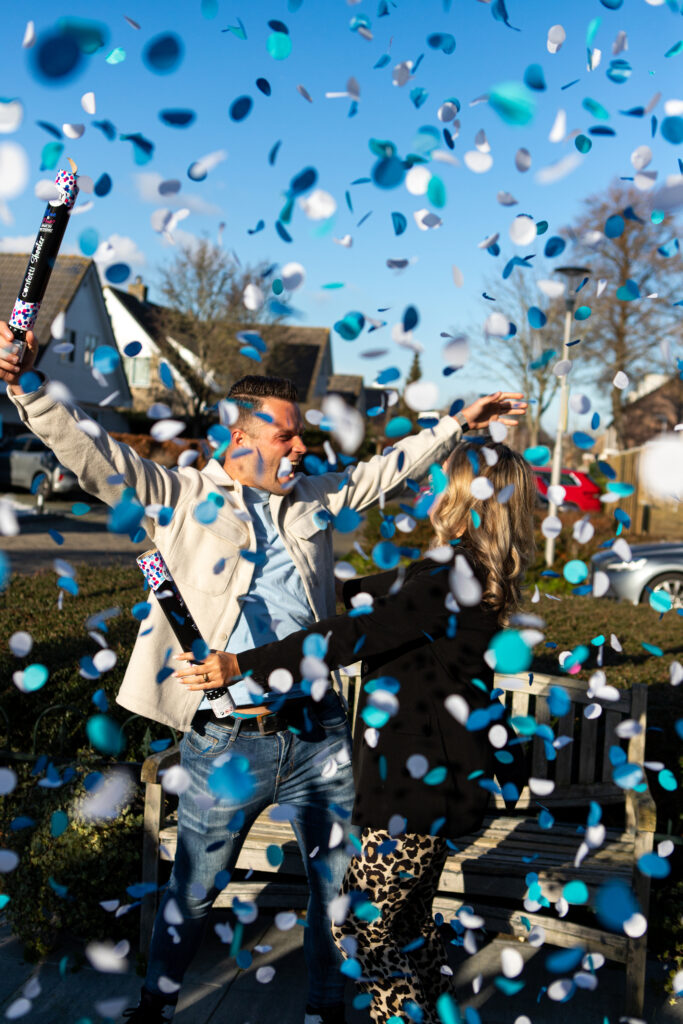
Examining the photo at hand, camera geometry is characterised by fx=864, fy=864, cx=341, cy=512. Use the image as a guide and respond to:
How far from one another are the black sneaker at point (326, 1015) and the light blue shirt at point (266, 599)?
3.51 feet

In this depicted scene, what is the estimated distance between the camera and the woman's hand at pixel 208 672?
2227 millimetres

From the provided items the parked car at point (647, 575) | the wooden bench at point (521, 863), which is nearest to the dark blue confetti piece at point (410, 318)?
the wooden bench at point (521, 863)

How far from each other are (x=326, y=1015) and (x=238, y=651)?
1213 millimetres

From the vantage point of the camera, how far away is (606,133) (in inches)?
84.0

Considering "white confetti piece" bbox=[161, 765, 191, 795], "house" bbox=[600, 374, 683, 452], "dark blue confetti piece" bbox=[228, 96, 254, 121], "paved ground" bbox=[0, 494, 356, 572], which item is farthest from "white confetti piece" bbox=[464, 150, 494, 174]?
"house" bbox=[600, 374, 683, 452]

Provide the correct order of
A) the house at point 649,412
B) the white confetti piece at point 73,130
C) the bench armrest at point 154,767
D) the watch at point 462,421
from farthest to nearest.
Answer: the house at point 649,412, the bench armrest at point 154,767, the watch at point 462,421, the white confetti piece at point 73,130

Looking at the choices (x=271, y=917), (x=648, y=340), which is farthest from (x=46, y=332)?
(x=271, y=917)

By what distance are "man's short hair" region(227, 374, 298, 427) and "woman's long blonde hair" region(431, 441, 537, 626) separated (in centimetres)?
55

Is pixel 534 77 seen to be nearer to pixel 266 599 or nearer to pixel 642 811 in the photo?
pixel 266 599

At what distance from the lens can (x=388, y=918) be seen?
238cm

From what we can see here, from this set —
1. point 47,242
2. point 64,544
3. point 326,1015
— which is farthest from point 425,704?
point 64,544

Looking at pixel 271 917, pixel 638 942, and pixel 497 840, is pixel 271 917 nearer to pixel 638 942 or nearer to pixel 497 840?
pixel 497 840

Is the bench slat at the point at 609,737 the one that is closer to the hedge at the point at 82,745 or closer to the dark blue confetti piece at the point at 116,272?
the hedge at the point at 82,745

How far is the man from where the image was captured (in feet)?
7.91
